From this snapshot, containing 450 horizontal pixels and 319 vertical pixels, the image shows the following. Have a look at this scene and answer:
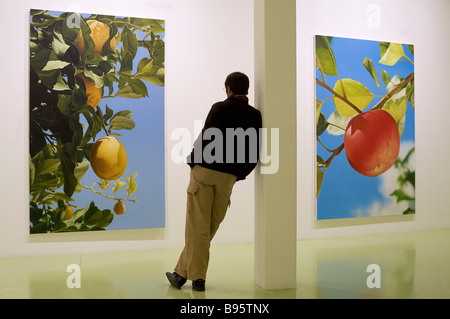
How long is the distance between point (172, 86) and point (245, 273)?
1995 millimetres

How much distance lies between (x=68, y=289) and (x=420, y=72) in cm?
461

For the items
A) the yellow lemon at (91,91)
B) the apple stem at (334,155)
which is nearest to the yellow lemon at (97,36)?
the yellow lemon at (91,91)

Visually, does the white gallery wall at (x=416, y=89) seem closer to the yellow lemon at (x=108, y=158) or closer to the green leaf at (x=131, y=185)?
the green leaf at (x=131, y=185)

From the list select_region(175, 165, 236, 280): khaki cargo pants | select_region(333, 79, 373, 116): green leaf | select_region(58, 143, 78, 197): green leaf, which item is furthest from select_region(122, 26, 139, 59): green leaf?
select_region(333, 79, 373, 116): green leaf

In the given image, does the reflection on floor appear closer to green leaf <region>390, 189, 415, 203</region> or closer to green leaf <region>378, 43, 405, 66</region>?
green leaf <region>390, 189, 415, 203</region>

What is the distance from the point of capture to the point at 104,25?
4.61 metres

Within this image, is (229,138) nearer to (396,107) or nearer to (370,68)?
(370,68)

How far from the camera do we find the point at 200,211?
331 cm

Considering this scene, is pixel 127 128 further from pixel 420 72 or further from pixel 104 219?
pixel 420 72

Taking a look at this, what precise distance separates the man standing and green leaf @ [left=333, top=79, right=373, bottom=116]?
7.56 feet

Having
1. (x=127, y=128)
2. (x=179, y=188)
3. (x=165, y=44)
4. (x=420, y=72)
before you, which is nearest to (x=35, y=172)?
(x=127, y=128)

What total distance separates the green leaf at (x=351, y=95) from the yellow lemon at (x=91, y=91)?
2.51 meters

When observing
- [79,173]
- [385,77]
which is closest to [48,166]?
[79,173]

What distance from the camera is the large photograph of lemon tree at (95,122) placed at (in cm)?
446
